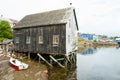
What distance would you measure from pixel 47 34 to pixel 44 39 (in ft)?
3.35

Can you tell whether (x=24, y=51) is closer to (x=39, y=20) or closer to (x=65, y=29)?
(x=39, y=20)

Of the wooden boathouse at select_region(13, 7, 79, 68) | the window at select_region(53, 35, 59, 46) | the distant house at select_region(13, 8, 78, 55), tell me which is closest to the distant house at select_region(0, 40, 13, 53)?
the wooden boathouse at select_region(13, 7, 79, 68)

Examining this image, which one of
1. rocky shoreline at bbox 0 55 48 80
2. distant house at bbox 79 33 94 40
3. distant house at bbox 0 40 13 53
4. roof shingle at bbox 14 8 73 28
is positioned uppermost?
roof shingle at bbox 14 8 73 28

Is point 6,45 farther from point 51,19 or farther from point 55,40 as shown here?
point 55,40

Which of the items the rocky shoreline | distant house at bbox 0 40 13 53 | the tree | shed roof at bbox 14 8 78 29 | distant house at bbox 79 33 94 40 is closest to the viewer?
the rocky shoreline

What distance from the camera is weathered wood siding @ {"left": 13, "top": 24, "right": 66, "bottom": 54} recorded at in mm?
22984

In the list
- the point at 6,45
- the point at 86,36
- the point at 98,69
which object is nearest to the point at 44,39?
the point at 98,69

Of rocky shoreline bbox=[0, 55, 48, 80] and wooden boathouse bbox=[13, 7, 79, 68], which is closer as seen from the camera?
rocky shoreline bbox=[0, 55, 48, 80]

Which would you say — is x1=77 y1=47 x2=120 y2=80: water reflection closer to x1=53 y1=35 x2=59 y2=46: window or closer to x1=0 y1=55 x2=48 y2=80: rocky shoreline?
x1=0 y1=55 x2=48 y2=80: rocky shoreline

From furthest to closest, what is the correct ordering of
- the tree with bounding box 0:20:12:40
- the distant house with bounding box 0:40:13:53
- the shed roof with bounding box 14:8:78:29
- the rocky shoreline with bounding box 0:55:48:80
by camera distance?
the tree with bounding box 0:20:12:40, the distant house with bounding box 0:40:13:53, the shed roof with bounding box 14:8:78:29, the rocky shoreline with bounding box 0:55:48:80

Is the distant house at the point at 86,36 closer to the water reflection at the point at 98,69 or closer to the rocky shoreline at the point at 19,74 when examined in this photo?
the water reflection at the point at 98,69

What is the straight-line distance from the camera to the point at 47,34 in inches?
969

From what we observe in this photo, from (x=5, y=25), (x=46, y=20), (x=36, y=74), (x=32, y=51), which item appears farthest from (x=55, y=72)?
(x=5, y=25)

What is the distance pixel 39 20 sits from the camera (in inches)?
1065
